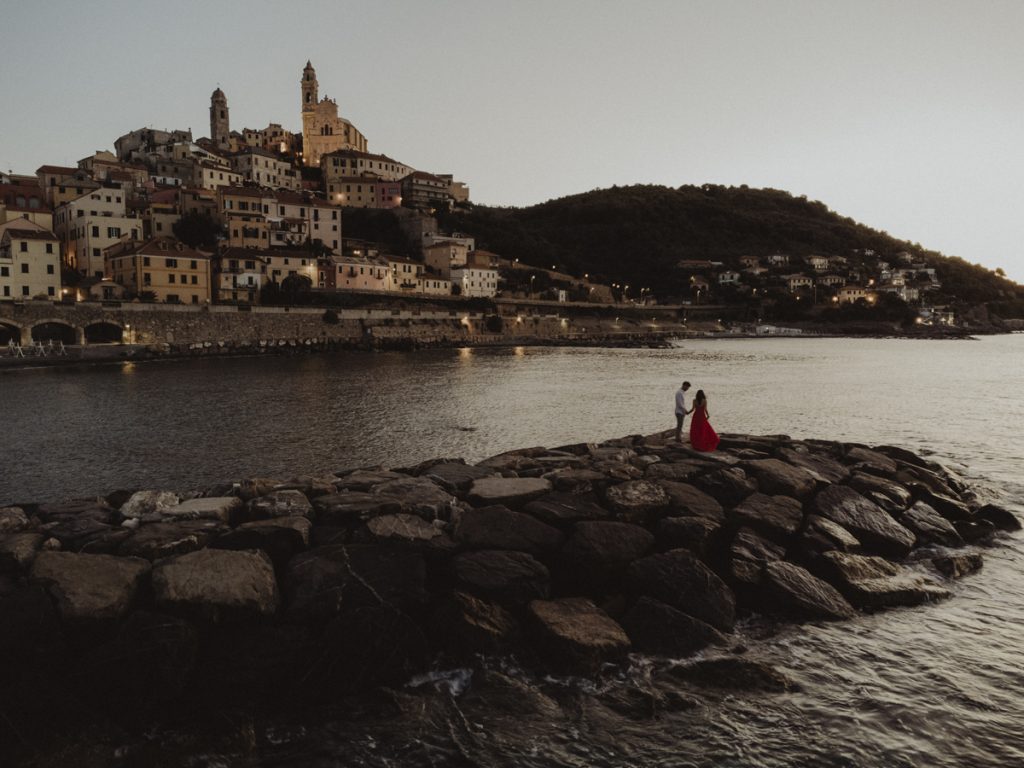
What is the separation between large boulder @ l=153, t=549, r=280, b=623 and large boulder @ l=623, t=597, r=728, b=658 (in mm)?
4158

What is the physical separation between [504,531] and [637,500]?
7.91 ft

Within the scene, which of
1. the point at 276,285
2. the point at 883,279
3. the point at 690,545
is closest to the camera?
the point at 690,545

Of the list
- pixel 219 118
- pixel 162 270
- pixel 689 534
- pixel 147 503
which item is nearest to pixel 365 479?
pixel 147 503

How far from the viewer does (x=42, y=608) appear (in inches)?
234

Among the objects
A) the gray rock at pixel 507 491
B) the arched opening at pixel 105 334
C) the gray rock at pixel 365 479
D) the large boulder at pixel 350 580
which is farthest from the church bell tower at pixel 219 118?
the large boulder at pixel 350 580

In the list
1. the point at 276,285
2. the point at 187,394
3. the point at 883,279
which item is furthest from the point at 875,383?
the point at 883,279

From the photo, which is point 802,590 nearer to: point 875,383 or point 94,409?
point 94,409

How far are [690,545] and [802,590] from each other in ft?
5.04

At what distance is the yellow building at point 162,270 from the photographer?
216ft

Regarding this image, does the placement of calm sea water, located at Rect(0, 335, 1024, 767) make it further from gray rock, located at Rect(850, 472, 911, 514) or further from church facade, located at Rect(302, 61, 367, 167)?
church facade, located at Rect(302, 61, 367, 167)

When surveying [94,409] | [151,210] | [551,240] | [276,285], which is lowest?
[94,409]

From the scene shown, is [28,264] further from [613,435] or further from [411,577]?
[411,577]

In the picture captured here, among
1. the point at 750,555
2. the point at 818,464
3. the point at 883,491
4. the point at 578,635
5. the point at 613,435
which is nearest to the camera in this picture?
the point at 578,635

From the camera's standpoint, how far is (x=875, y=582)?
338 inches
